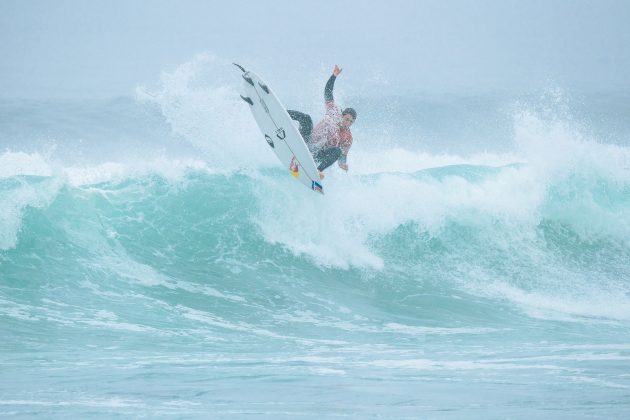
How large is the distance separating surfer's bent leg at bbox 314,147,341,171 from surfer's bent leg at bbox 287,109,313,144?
0.24m

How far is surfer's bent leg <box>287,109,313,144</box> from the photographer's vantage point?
1012 cm

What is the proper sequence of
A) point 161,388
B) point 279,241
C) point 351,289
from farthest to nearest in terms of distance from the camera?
1. point 279,241
2. point 351,289
3. point 161,388

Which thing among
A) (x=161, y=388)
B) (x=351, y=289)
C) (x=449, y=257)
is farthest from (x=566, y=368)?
(x=449, y=257)

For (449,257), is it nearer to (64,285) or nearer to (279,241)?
(279,241)

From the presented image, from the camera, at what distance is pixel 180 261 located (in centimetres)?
1088

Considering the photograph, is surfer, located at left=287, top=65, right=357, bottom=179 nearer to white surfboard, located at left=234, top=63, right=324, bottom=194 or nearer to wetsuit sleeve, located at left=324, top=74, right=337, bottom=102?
wetsuit sleeve, located at left=324, top=74, right=337, bottom=102

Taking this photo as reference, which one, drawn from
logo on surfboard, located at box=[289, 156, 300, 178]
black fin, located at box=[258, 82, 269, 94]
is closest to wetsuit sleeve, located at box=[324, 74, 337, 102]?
black fin, located at box=[258, 82, 269, 94]

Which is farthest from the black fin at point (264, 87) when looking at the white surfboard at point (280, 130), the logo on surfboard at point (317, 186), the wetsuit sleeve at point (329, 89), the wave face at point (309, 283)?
the wave face at point (309, 283)

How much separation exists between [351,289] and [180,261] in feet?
7.80

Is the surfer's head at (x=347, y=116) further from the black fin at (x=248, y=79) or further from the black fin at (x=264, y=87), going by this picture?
the black fin at (x=248, y=79)

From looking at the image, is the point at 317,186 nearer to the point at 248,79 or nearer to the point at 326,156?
the point at 326,156

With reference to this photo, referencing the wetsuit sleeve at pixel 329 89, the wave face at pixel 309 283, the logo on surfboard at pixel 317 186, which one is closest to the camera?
the wave face at pixel 309 283

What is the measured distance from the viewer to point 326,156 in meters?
10.2

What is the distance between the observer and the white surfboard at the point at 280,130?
10211mm
